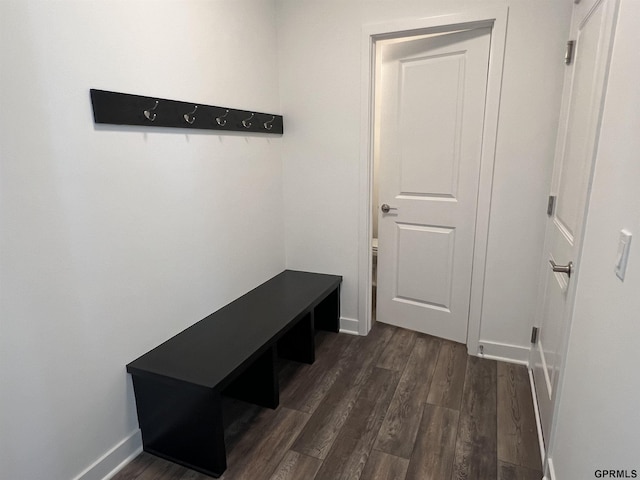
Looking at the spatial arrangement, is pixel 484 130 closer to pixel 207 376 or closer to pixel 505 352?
pixel 505 352

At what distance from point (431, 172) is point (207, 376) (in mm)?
1838

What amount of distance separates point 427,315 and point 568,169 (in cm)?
138

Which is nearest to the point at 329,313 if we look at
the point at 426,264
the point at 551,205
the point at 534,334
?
the point at 426,264

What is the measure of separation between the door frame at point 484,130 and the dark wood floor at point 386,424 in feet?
1.24

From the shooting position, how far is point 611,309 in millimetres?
992

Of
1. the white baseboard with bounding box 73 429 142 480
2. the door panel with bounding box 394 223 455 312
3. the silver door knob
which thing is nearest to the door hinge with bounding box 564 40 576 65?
the door panel with bounding box 394 223 455 312

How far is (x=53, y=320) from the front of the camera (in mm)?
1401

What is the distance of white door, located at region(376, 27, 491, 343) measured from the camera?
238cm

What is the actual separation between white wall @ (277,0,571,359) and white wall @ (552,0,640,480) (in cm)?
101

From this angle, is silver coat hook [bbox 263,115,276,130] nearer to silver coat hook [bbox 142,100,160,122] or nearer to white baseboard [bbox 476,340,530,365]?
silver coat hook [bbox 142,100,160,122]

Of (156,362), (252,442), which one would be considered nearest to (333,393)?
(252,442)

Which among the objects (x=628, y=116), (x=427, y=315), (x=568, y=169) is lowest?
(x=427, y=315)

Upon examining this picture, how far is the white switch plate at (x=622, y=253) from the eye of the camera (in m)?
0.90

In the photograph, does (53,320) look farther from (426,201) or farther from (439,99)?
(439,99)
